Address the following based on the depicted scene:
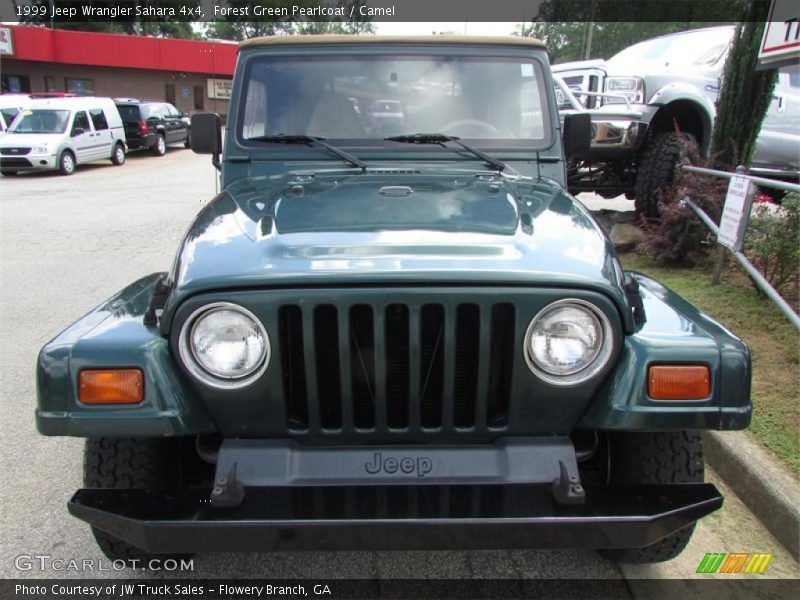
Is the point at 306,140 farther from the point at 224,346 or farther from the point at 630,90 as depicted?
the point at 630,90

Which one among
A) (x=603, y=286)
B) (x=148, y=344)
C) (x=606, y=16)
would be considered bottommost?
(x=148, y=344)

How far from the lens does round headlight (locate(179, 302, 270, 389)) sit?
1851mm

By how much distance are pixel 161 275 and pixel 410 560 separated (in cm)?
149

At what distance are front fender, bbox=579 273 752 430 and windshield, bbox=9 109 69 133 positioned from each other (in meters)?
18.1

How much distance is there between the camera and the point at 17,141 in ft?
52.4

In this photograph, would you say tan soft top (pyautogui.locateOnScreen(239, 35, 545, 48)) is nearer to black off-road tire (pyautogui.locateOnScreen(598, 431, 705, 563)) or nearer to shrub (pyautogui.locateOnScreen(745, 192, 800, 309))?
black off-road tire (pyautogui.locateOnScreen(598, 431, 705, 563))

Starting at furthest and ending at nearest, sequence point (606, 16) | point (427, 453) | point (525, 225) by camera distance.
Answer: point (606, 16)
point (525, 225)
point (427, 453)

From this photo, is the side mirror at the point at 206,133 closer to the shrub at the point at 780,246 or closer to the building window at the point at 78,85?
the shrub at the point at 780,246

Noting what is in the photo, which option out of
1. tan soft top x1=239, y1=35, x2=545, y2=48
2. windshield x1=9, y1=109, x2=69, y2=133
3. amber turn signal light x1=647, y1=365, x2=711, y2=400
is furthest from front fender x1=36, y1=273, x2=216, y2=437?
windshield x1=9, y1=109, x2=69, y2=133

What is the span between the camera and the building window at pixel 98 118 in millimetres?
17969

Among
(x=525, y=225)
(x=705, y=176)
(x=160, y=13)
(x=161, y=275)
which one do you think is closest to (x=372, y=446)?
(x=525, y=225)

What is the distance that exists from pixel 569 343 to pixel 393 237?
24.3 inches

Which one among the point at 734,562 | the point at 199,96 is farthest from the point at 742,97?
the point at 199,96

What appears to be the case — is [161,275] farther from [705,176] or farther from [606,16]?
[606,16]
